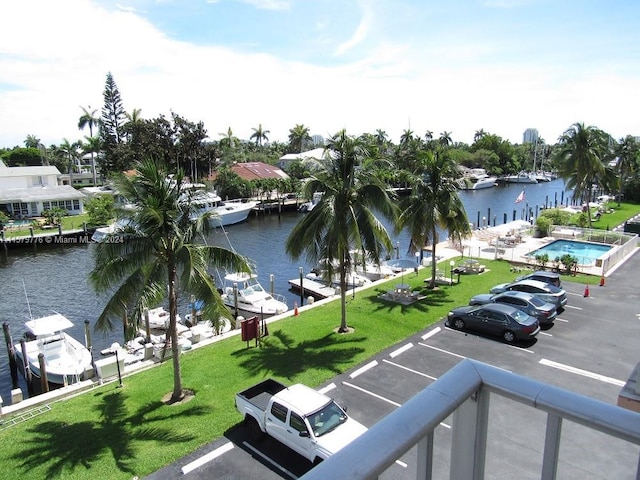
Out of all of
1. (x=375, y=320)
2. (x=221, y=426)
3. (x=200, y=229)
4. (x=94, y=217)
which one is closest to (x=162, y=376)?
(x=221, y=426)

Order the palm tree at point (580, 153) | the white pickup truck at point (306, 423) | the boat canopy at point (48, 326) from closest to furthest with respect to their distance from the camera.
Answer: the white pickup truck at point (306, 423), the boat canopy at point (48, 326), the palm tree at point (580, 153)

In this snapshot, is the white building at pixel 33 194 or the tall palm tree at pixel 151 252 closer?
the tall palm tree at pixel 151 252

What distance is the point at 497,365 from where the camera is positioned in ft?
59.2

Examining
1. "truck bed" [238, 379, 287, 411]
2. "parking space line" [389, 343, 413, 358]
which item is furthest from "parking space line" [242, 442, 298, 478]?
"parking space line" [389, 343, 413, 358]

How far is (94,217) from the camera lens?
5878cm

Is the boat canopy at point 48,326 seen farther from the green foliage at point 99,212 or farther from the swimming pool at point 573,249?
the green foliage at point 99,212

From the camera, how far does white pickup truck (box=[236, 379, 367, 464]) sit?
39.2ft

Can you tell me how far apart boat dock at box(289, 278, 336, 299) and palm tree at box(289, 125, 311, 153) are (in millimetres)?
90627

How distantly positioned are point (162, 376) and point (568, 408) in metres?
18.6

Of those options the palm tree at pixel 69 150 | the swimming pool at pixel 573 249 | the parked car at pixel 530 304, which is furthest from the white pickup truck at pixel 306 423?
the palm tree at pixel 69 150

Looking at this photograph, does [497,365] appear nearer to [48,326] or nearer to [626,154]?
[48,326]

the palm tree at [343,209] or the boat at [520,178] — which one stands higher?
the palm tree at [343,209]

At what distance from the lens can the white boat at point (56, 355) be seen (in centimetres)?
2162

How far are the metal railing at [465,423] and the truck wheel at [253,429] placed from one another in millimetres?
12466
